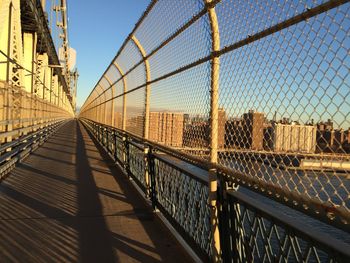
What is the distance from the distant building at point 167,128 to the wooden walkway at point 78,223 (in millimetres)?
964

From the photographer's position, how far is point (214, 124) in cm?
324

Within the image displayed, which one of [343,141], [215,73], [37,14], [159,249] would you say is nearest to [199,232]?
[159,249]

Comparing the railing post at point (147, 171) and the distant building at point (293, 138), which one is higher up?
the distant building at point (293, 138)

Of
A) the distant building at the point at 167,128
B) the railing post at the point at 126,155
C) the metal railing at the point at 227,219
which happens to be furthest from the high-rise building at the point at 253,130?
the railing post at the point at 126,155

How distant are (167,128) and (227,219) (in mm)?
2299

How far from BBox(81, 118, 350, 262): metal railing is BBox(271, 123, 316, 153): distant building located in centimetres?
37

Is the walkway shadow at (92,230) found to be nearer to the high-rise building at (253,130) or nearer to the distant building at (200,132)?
the distant building at (200,132)

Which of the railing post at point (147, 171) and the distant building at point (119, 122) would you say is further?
the distant building at point (119, 122)

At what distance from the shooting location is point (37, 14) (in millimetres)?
15852

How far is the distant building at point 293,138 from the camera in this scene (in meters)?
2.05

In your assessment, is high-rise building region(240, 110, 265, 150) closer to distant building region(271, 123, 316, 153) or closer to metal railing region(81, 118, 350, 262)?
distant building region(271, 123, 316, 153)

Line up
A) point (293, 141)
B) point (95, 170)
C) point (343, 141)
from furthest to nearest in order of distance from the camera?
point (95, 170) < point (293, 141) < point (343, 141)

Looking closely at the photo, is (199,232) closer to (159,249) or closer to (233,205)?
(159,249)

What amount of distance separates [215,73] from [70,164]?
7.61 meters
